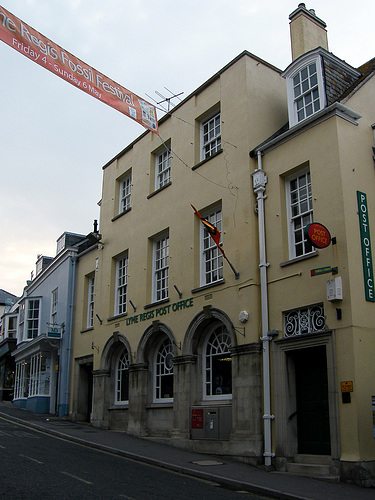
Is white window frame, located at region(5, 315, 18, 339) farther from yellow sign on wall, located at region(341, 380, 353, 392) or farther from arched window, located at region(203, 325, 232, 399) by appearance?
yellow sign on wall, located at region(341, 380, 353, 392)

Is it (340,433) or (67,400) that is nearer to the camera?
(340,433)

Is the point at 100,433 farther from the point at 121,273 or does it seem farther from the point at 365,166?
the point at 365,166

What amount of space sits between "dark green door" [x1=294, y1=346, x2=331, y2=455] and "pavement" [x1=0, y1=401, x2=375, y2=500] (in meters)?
1.05

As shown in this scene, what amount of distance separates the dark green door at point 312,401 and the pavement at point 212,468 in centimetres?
105

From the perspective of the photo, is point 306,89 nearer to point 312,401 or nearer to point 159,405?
point 312,401

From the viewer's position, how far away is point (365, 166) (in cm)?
1345

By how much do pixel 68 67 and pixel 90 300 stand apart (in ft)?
46.8

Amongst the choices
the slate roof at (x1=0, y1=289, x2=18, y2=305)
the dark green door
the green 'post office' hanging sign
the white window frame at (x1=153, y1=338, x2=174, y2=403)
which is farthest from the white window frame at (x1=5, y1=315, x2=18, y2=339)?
the green 'post office' hanging sign

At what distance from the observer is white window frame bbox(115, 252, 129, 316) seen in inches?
832

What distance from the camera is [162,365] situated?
18266 mm

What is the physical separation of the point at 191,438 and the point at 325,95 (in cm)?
1011

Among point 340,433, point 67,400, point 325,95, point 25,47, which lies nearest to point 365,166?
point 325,95

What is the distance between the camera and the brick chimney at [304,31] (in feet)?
55.1

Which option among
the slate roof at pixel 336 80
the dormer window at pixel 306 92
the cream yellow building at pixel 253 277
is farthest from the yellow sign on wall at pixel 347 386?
the dormer window at pixel 306 92
